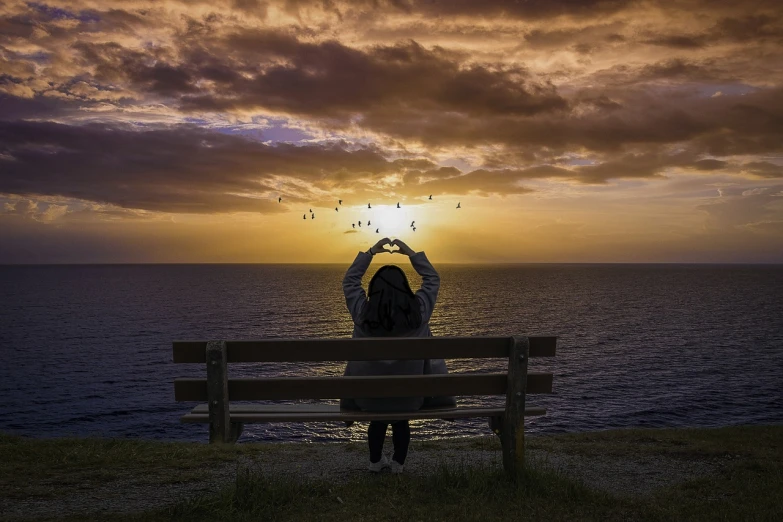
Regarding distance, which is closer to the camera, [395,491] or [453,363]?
[395,491]

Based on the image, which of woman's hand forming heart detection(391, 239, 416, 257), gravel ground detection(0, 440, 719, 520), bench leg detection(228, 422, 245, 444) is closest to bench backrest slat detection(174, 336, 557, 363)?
bench leg detection(228, 422, 245, 444)

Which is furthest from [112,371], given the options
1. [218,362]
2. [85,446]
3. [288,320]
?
[218,362]

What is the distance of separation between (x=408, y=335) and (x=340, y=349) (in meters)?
0.98

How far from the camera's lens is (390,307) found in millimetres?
6043

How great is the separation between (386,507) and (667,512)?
103 inches

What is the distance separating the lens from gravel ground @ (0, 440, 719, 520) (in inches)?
218

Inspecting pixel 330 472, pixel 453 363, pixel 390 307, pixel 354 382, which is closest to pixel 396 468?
pixel 330 472

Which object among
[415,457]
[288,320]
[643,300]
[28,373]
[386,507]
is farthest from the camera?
[643,300]

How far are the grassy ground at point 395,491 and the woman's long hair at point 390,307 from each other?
1.52m

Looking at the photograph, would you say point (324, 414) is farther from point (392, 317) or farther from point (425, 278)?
point (425, 278)

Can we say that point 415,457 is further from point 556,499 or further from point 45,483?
point 45,483

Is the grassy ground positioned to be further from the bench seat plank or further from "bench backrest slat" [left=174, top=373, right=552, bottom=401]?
"bench backrest slat" [left=174, top=373, right=552, bottom=401]

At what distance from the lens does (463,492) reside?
5.55 m

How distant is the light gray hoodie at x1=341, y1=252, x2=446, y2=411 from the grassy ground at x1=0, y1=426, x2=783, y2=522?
2.56 ft
